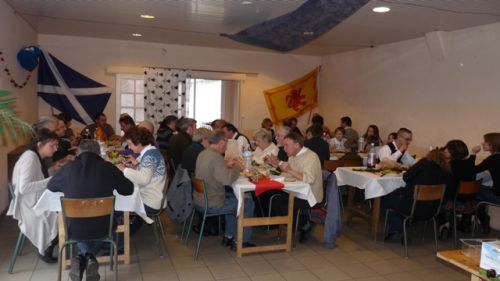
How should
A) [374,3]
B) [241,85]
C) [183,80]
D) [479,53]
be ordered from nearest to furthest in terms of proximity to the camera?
[374,3] < [479,53] < [183,80] < [241,85]

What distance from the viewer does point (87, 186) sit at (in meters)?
2.67

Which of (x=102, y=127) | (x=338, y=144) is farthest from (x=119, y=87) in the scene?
(x=338, y=144)

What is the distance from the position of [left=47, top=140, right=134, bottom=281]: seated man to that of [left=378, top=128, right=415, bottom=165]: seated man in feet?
10.3

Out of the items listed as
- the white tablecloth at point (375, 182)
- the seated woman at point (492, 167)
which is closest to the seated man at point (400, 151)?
the white tablecloth at point (375, 182)

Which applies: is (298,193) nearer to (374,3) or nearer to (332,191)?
(332,191)

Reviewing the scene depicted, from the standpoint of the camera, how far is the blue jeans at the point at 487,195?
172 inches

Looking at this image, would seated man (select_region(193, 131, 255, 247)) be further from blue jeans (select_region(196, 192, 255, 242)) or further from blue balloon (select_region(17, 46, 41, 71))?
blue balloon (select_region(17, 46, 41, 71))

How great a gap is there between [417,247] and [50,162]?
11.9 ft

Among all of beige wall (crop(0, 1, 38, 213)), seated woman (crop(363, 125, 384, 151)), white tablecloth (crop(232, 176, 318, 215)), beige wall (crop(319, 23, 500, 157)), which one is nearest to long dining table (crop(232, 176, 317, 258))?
white tablecloth (crop(232, 176, 318, 215))

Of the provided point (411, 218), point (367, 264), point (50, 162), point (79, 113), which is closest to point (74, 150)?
point (50, 162)

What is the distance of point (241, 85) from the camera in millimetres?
7973

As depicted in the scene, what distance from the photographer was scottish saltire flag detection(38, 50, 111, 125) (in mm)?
6609

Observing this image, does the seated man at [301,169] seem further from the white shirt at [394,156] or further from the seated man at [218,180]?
the white shirt at [394,156]

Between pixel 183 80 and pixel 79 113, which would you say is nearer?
pixel 79 113
